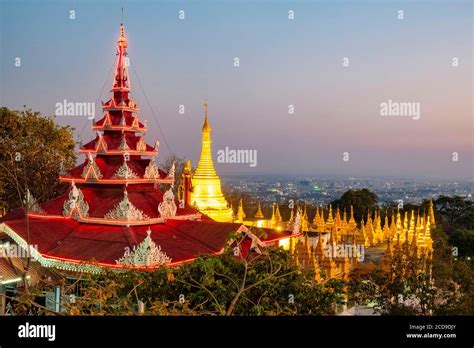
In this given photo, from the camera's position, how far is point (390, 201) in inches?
2207

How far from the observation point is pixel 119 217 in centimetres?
1778

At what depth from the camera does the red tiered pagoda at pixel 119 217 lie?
16.0 m

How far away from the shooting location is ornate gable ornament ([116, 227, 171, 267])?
15055 millimetres

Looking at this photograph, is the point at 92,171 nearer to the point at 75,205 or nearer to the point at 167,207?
the point at 75,205

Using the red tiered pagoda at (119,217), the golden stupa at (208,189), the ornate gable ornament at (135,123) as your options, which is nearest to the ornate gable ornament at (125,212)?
the red tiered pagoda at (119,217)

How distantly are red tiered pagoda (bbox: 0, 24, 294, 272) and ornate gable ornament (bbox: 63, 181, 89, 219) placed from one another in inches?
1.3

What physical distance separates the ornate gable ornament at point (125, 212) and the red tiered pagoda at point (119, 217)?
33mm

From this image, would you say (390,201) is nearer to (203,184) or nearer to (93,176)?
(203,184)

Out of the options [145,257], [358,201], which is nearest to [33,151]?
[145,257]

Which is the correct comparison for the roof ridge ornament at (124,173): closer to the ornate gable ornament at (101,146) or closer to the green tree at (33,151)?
the ornate gable ornament at (101,146)

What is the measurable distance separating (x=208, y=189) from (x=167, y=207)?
13.1m

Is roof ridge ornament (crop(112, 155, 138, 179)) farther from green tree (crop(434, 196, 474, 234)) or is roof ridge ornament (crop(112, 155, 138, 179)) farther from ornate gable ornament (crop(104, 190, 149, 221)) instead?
green tree (crop(434, 196, 474, 234))
